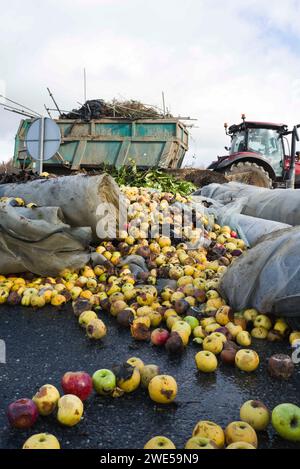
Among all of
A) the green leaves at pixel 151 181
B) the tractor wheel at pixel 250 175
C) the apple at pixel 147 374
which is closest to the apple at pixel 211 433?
the apple at pixel 147 374

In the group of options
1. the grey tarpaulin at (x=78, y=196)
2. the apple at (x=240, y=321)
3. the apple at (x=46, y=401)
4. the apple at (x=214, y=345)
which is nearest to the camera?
the apple at (x=46, y=401)

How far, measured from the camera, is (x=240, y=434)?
1.74m

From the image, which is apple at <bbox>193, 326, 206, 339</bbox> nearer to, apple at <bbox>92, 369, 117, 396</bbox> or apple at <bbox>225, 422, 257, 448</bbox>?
apple at <bbox>92, 369, 117, 396</bbox>

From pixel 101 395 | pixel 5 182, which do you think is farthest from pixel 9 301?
pixel 5 182

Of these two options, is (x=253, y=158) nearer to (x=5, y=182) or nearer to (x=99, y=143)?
(x=99, y=143)

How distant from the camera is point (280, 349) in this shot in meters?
2.88

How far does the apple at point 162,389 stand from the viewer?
211 centimetres

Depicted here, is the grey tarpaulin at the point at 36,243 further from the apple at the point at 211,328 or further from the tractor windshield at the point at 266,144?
the tractor windshield at the point at 266,144

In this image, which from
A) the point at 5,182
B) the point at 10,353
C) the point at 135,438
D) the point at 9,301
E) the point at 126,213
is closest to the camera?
the point at 135,438

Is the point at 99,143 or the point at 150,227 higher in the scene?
the point at 99,143

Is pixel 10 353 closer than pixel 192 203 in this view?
Yes

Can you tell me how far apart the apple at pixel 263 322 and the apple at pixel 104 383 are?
1363mm

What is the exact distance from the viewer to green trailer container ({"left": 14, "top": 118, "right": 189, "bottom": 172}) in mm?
13047

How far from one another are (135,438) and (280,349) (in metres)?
1.44
